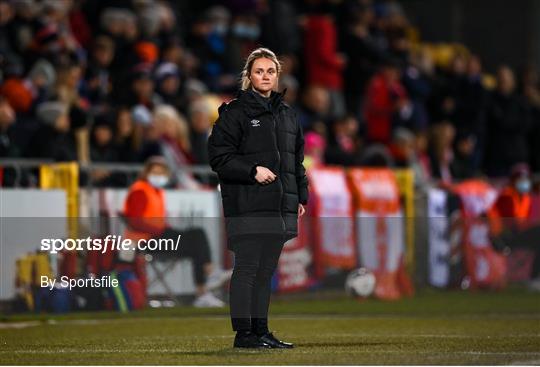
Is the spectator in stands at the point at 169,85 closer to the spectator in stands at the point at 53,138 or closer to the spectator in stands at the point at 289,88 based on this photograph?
the spectator in stands at the point at 289,88

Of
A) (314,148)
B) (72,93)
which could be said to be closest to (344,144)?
(314,148)

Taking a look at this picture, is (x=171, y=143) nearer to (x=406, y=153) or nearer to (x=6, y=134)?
(x=6, y=134)

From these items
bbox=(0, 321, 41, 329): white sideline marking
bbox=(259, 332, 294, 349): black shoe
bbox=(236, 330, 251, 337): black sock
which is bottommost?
bbox=(0, 321, 41, 329): white sideline marking

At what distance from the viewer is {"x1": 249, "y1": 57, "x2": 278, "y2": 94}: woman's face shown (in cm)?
988

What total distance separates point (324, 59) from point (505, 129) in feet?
10.6

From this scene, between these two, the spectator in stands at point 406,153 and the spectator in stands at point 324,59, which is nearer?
the spectator in stands at point 406,153

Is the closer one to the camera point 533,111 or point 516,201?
point 516,201

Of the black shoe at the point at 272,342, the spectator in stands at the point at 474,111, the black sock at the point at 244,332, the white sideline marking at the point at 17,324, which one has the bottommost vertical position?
the white sideline marking at the point at 17,324

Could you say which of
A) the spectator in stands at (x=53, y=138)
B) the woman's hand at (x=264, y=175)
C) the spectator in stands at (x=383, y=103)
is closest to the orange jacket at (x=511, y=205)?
the spectator in stands at (x=383, y=103)

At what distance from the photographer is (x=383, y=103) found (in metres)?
21.9

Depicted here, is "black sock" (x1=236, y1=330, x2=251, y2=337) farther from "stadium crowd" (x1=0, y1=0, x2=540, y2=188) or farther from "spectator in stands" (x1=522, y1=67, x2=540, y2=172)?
"spectator in stands" (x1=522, y1=67, x2=540, y2=172)

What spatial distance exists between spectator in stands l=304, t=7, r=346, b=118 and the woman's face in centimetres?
1179

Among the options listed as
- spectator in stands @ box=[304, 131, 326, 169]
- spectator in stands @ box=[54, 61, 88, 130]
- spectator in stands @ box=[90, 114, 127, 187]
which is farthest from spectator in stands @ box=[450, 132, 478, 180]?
Answer: spectator in stands @ box=[54, 61, 88, 130]

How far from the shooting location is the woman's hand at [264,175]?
9672mm
